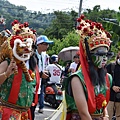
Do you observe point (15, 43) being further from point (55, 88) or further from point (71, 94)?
point (55, 88)

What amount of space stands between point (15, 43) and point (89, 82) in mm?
977

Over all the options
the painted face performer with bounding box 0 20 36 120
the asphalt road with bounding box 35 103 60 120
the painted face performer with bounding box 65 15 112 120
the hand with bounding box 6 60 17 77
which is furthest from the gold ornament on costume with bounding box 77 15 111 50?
the asphalt road with bounding box 35 103 60 120

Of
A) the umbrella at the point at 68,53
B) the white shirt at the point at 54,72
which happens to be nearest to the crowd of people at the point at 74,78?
the white shirt at the point at 54,72

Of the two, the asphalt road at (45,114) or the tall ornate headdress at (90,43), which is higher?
the tall ornate headdress at (90,43)

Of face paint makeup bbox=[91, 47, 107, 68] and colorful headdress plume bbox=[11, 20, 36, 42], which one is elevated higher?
colorful headdress plume bbox=[11, 20, 36, 42]

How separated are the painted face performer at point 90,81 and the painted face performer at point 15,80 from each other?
657 millimetres

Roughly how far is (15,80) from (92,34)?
101 cm

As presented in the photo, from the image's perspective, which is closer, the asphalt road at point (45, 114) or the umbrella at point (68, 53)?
the asphalt road at point (45, 114)

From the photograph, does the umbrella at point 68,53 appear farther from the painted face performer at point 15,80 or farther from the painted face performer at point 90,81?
the painted face performer at point 90,81

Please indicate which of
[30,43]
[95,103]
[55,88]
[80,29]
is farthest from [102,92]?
[55,88]

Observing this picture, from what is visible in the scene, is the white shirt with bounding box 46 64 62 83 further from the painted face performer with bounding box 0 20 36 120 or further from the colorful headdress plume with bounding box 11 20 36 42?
the painted face performer with bounding box 0 20 36 120

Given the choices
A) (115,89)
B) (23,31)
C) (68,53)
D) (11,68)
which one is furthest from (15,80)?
(68,53)

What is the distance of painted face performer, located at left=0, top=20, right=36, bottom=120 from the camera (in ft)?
15.5

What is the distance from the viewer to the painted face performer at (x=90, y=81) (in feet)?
13.8
